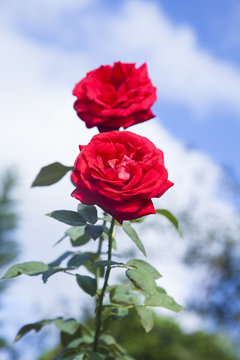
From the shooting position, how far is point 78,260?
53.1 inches

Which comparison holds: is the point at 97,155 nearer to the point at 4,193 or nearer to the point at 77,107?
the point at 77,107

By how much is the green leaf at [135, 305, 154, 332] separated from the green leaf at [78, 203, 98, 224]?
0.27 meters

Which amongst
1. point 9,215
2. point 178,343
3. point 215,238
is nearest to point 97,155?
point 178,343

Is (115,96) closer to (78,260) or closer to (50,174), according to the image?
(50,174)

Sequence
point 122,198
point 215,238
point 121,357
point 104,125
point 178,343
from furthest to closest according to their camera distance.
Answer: point 215,238 < point 178,343 < point 121,357 < point 104,125 < point 122,198

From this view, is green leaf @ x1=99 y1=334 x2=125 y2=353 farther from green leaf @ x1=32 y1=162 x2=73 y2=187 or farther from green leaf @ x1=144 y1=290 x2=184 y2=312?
green leaf @ x1=32 y1=162 x2=73 y2=187

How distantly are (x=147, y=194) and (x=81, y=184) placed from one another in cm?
13

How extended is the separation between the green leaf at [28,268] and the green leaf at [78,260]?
7 cm

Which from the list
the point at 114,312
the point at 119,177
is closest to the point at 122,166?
the point at 119,177

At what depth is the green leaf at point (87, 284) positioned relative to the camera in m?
1.16

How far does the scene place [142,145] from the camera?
105 centimetres

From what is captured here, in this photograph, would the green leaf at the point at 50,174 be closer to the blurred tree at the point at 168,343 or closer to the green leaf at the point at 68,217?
the green leaf at the point at 68,217

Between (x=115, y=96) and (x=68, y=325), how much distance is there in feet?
2.17

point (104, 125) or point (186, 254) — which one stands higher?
point (186, 254)
